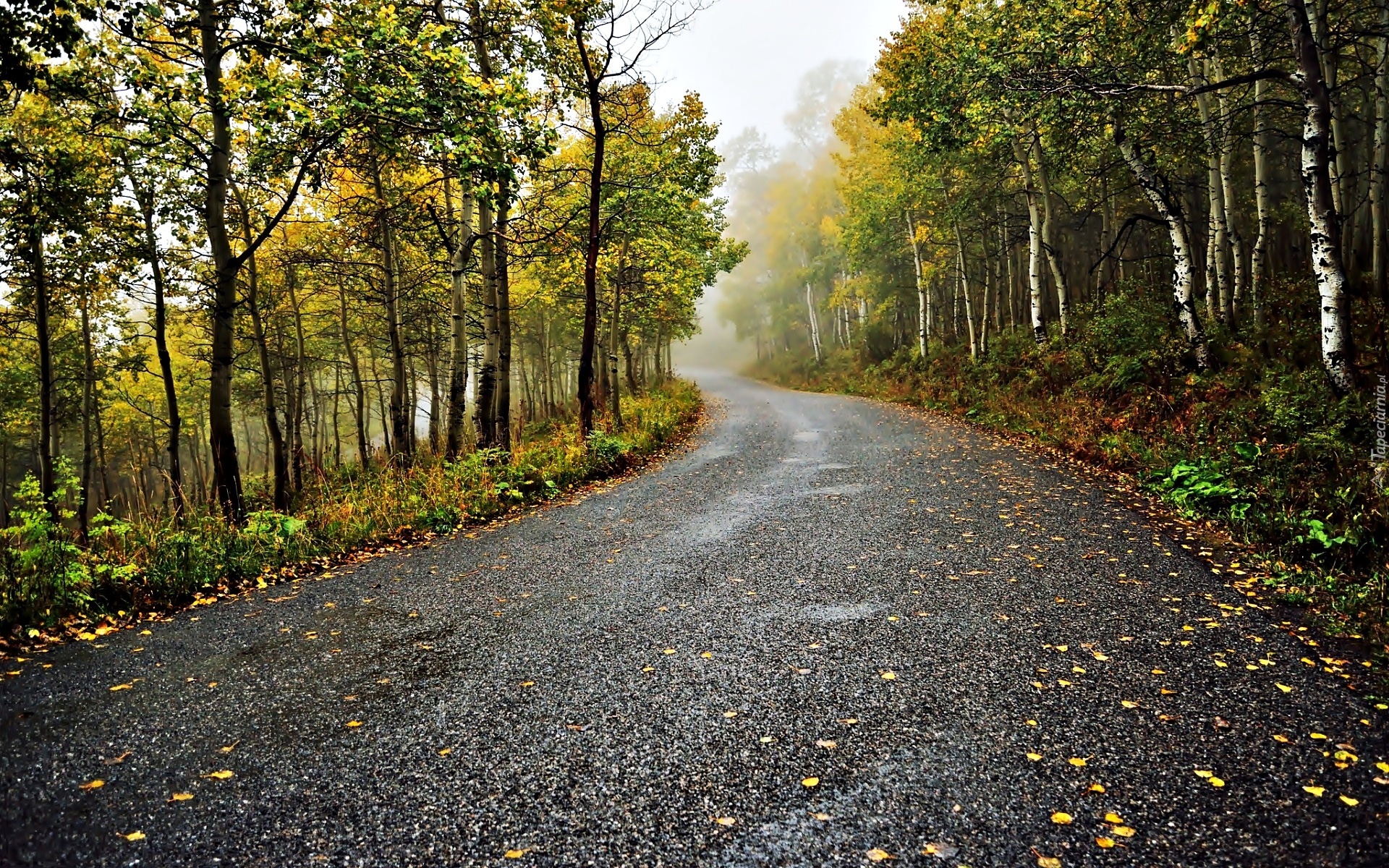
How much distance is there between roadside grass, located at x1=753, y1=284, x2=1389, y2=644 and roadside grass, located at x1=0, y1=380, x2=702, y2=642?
825 centimetres

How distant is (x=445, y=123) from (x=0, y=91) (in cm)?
364

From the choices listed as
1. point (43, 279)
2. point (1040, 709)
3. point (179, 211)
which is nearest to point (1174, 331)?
point (1040, 709)

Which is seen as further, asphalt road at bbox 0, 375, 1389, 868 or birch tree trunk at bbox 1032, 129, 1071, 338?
birch tree trunk at bbox 1032, 129, 1071, 338

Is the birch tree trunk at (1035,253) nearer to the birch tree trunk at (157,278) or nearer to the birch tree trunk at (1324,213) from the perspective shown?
the birch tree trunk at (1324,213)

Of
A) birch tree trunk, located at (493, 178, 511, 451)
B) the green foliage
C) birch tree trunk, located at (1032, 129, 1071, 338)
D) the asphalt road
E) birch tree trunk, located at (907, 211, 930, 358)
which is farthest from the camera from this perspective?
birch tree trunk, located at (907, 211, 930, 358)

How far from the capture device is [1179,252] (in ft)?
34.1

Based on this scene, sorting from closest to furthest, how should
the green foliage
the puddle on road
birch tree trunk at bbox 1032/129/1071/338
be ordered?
1. the puddle on road
2. the green foliage
3. birch tree trunk at bbox 1032/129/1071/338

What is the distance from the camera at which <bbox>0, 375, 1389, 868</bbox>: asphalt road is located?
7.81 ft

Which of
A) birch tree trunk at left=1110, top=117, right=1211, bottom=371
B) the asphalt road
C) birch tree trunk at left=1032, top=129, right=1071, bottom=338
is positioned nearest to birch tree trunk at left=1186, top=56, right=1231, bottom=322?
birch tree trunk at left=1110, top=117, right=1211, bottom=371

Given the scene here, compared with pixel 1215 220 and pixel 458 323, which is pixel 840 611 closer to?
pixel 458 323

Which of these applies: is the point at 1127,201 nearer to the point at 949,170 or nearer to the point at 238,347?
the point at 949,170

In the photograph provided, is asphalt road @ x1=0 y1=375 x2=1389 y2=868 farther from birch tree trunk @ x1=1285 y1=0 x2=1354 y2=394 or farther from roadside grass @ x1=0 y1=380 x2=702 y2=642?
birch tree trunk @ x1=1285 y1=0 x2=1354 y2=394

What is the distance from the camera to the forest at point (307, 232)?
6.00 meters

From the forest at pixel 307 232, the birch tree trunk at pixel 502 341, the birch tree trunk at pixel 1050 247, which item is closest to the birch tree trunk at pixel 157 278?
the forest at pixel 307 232
